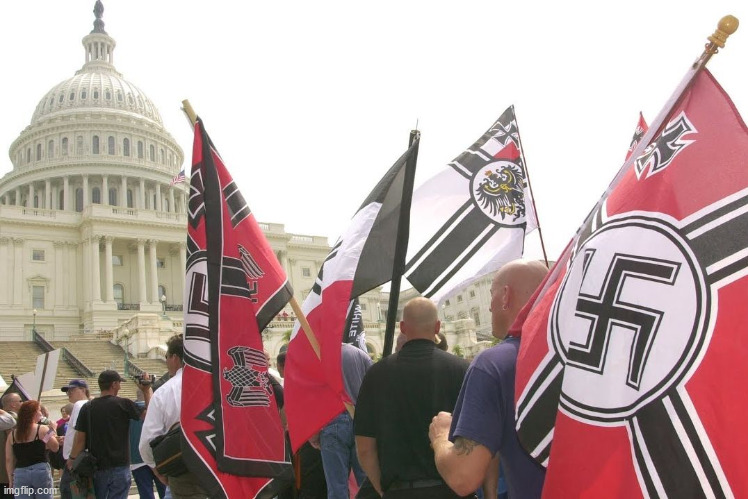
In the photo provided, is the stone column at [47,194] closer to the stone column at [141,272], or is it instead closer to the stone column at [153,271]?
the stone column at [153,271]

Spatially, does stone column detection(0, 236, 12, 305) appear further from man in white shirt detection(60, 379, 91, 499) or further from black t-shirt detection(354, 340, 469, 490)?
black t-shirt detection(354, 340, 469, 490)

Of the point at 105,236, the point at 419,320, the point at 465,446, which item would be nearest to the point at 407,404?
the point at 419,320

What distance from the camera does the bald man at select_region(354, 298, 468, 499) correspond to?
11.9ft

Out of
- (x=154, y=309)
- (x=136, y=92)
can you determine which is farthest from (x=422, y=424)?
(x=136, y=92)

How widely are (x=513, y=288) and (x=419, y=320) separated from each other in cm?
132

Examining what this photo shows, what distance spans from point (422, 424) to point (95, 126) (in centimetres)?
8061

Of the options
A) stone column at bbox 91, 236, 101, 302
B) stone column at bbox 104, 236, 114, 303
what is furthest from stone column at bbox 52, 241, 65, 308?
stone column at bbox 104, 236, 114, 303

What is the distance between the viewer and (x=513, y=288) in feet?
8.79

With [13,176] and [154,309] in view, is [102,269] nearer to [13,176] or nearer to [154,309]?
[154,309]

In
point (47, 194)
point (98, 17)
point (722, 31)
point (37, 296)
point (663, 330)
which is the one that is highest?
point (98, 17)

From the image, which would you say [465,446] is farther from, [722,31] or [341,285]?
[341,285]

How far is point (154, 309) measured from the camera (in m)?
57.0

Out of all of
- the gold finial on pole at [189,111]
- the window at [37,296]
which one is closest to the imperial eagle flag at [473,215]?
the gold finial on pole at [189,111]

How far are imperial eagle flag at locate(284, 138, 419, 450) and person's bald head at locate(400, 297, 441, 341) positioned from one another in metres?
0.74
